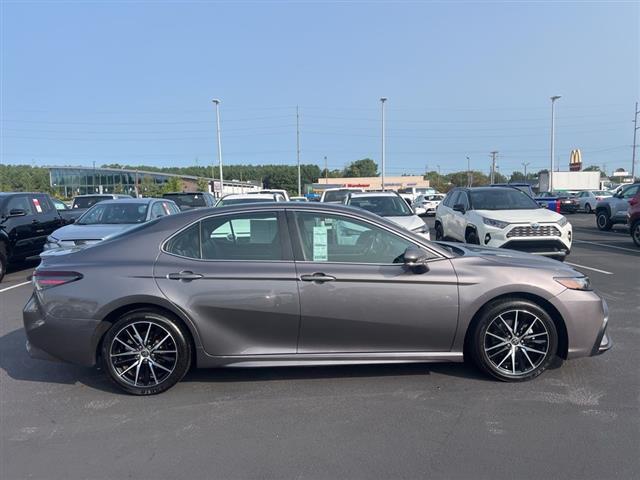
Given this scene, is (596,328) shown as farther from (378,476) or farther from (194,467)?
(194,467)

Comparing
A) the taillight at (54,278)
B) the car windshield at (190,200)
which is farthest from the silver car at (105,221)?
the car windshield at (190,200)

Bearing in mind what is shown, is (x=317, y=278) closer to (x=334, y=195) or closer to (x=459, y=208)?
(x=459, y=208)

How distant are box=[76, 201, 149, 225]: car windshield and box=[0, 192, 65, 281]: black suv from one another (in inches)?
64.3

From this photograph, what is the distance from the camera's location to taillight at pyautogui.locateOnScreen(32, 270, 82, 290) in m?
4.07

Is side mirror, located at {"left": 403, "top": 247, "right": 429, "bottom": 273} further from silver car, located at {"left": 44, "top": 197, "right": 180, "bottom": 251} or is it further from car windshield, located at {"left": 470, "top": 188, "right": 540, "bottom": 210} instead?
car windshield, located at {"left": 470, "top": 188, "right": 540, "bottom": 210}

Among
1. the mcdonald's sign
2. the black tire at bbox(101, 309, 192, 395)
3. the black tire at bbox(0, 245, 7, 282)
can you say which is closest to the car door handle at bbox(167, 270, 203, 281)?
the black tire at bbox(101, 309, 192, 395)

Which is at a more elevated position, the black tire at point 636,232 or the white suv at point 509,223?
the white suv at point 509,223

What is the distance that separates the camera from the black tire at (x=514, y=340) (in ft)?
13.5

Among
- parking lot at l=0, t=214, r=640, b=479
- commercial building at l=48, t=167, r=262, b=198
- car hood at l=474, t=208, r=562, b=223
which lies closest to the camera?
parking lot at l=0, t=214, r=640, b=479

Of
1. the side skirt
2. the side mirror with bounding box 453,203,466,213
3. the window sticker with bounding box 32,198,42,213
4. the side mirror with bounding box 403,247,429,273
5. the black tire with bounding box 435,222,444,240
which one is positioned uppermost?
the window sticker with bounding box 32,198,42,213

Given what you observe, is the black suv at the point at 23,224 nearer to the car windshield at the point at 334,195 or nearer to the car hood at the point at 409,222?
the car hood at the point at 409,222

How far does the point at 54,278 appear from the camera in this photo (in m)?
4.09

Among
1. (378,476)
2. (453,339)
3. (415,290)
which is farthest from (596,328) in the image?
(378,476)

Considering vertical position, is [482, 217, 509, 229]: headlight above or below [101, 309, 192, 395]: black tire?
above
